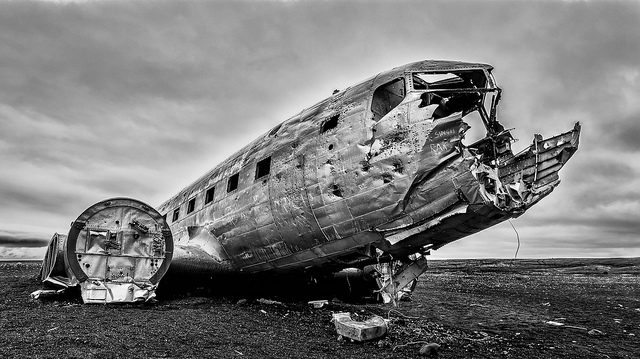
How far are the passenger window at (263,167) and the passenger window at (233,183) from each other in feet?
3.47

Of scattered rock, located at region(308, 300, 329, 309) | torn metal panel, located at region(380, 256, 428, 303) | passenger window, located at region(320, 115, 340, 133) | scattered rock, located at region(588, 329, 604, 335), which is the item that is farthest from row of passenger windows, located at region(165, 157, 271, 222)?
scattered rock, located at region(588, 329, 604, 335)

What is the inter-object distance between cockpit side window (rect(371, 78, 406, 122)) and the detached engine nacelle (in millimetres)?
6395

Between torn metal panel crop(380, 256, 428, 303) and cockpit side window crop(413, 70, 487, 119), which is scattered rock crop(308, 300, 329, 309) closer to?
torn metal panel crop(380, 256, 428, 303)

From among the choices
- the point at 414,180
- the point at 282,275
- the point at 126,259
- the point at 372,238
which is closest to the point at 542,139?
the point at 414,180

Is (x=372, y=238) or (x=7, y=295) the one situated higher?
(x=372, y=238)

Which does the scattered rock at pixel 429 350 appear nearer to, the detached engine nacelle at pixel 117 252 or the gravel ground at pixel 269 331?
the gravel ground at pixel 269 331

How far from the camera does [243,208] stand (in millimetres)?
9883

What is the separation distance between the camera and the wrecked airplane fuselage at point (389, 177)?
635 cm

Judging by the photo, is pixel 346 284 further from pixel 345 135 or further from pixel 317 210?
pixel 345 135

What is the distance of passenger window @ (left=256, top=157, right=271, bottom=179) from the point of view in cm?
956

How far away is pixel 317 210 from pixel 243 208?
2810 mm

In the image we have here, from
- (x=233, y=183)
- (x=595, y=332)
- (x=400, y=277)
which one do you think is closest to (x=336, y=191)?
(x=400, y=277)

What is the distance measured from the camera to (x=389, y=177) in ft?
22.3

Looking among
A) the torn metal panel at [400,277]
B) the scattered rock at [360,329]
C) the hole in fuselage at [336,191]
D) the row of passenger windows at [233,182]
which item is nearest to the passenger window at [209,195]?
the row of passenger windows at [233,182]
